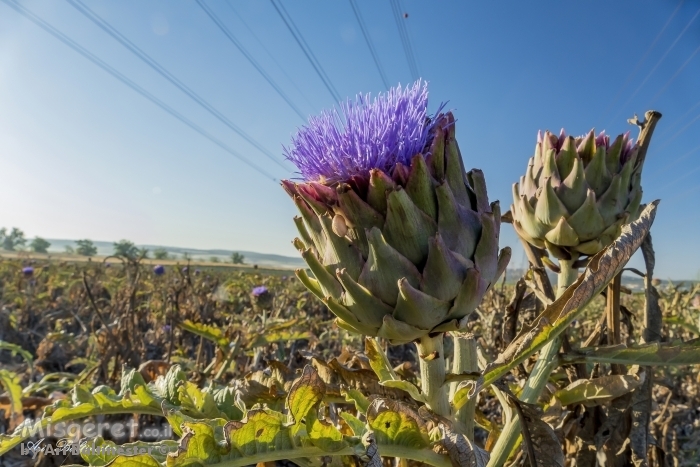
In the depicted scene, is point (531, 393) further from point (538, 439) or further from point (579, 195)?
point (579, 195)

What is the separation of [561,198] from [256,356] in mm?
1095

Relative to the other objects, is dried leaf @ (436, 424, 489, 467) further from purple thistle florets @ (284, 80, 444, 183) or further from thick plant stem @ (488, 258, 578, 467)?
purple thistle florets @ (284, 80, 444, 183)

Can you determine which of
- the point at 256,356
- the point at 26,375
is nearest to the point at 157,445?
the point at 256,356

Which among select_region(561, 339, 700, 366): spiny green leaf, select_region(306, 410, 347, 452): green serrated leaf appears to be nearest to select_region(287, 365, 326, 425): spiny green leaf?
select_region(306, 410, 347, 452): green serrated leaf

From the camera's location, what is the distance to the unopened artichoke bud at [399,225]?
2.23ft

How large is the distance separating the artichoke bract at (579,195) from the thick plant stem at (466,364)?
0.34 m

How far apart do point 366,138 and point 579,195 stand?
1.59 feet

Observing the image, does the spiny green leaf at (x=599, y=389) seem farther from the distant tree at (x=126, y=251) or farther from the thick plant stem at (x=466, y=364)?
the distant tree at (x=126, y=251)

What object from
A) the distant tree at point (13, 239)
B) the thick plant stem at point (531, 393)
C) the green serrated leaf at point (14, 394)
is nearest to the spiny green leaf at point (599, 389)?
the thick plant stem at point (531, 393)

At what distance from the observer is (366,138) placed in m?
0.76

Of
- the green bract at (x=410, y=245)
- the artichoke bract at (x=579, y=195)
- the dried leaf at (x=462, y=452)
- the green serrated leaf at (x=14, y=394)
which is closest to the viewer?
the dried leaf at (x=462, y=452)

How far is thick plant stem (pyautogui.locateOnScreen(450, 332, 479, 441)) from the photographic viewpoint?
0.69m

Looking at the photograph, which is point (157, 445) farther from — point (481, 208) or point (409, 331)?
point (481, 208)

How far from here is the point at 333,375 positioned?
85 centimetres
